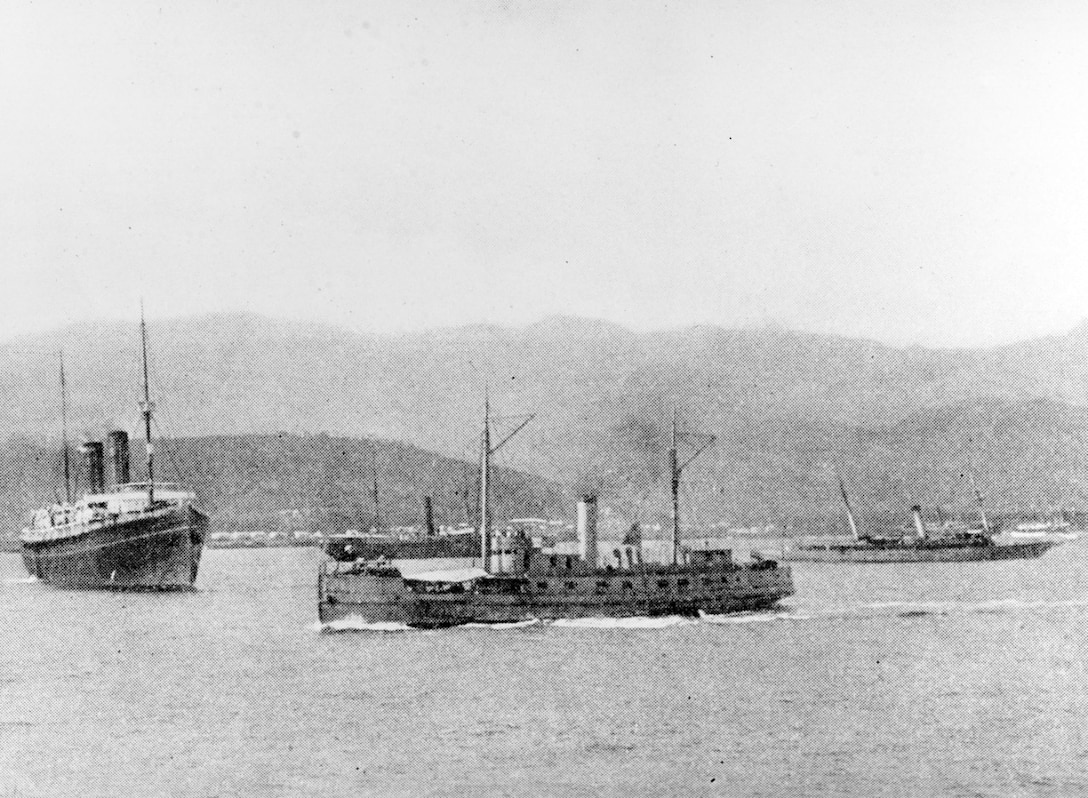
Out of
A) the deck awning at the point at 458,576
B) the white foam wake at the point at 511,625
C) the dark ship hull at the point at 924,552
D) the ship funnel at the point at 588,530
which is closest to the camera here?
the white foam wake at the point at 511,625

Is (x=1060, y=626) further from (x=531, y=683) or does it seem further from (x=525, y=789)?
(x=525, y=789)

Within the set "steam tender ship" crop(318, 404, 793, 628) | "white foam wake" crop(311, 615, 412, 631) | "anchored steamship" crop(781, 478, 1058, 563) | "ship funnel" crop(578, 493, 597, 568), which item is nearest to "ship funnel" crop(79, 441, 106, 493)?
"steam tender ship" crop(318, 404, 793, 628)

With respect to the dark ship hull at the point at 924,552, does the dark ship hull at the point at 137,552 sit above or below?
above

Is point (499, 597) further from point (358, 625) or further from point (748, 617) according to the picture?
point (748, 617)

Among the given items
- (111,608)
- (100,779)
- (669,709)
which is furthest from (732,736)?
(111,608)

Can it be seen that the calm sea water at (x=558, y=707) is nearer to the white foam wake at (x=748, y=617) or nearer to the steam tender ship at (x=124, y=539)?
the white foam wake at (x=748, y=617)

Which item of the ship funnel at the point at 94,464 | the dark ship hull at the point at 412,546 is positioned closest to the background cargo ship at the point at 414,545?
the dark ship hull at the point at 412,546

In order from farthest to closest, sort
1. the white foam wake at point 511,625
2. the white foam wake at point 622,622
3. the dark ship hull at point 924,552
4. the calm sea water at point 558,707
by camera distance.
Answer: the dark ship hull at point 924,552, the white foam wake at point 511,625, the white foam wake at point 622,622, the calm sea water at point 558,707

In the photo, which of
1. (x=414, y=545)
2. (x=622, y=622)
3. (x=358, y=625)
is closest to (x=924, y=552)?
(x=414, y=545)
